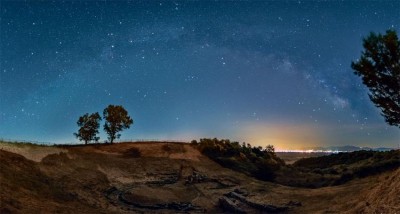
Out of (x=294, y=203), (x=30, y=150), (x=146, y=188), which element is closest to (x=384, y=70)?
(x=294, y=203)

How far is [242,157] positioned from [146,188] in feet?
66.1

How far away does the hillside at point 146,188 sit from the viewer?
2916 centimetres

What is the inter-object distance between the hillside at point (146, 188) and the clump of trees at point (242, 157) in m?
2.52

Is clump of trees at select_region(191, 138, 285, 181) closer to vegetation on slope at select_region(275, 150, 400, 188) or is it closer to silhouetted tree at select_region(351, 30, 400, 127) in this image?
vegetation on slope at select_region(275, 150, 400, 188)

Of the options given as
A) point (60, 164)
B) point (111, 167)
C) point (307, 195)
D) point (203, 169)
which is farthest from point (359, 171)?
point (60, 164)

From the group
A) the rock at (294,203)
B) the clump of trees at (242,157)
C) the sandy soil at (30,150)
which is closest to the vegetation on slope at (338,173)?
the clump of trees at (242,157)

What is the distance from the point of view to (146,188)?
1639 inches

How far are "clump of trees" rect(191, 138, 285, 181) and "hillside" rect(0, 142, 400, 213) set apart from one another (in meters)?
2.52

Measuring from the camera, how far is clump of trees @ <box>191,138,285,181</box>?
53.4m

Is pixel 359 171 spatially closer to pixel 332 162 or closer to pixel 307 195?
pixel 307 195

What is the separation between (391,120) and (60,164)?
127ft

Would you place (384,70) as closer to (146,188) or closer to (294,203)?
(294,203)

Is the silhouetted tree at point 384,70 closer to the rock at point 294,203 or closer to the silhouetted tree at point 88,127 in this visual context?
the rock at point 294,203

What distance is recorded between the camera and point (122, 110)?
67812 mm
